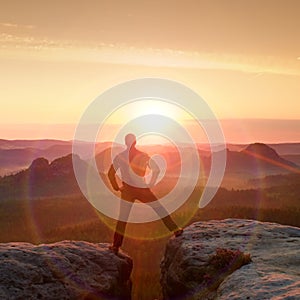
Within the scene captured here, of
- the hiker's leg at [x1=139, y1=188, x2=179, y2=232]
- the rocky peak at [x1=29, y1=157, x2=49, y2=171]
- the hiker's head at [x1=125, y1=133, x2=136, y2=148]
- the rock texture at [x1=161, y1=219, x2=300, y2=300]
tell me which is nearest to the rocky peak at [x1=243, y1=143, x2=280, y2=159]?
the rocky peak at [x1=29, y1=157, x2=49, y2=171]

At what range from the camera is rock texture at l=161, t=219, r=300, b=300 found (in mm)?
9406

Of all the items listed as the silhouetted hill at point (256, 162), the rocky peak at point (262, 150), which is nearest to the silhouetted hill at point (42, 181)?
the silhouetted hill at point (256, 162)

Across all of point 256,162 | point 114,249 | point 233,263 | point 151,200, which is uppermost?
point 256,162

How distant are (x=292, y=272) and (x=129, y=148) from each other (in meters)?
5.36

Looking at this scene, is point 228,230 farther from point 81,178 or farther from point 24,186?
point 81,178

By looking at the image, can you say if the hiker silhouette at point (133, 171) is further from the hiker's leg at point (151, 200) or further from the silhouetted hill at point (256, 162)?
the silhouetted hill at point (256, 162)

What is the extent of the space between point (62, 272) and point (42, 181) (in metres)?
41.7

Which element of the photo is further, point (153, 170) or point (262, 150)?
point (262, 150)

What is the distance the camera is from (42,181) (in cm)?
5231

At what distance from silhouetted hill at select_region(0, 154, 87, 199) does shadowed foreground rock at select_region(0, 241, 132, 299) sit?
35.0m

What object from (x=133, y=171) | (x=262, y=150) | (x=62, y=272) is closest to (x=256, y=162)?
(x=262, y=150)

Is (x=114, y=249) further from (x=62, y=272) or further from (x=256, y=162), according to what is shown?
(x=256, y=162)

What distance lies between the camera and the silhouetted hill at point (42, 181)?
4878cm

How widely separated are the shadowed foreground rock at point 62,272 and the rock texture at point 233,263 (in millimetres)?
1585
